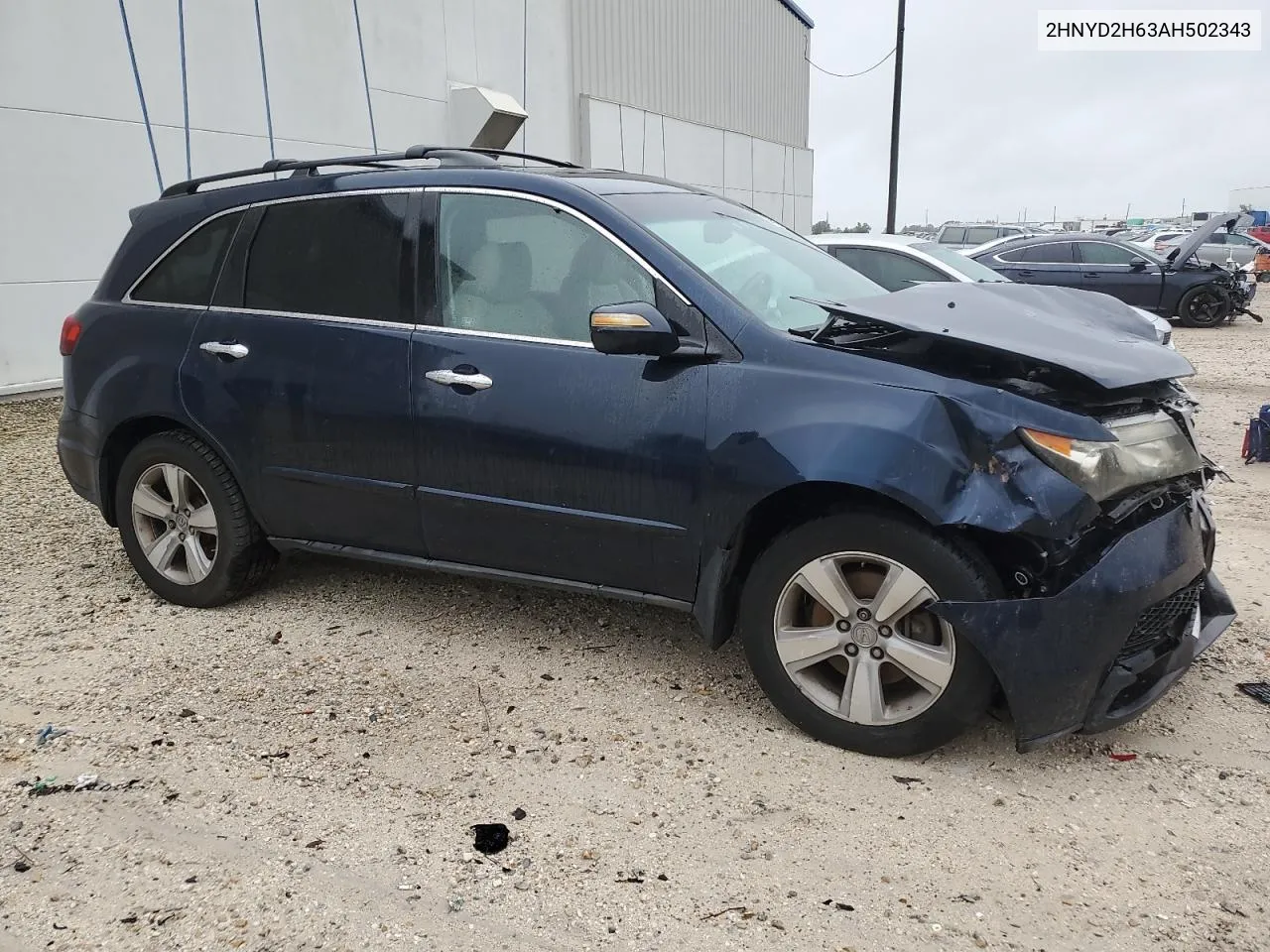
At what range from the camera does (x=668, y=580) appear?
3379 millimetres

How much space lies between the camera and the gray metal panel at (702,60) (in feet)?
58.3

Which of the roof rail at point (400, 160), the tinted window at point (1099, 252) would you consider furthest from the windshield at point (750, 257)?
the tinted window at point (1099, 252)

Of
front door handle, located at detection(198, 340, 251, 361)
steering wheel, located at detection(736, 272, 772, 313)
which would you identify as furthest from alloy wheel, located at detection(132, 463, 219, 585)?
steering wheel, located at detection(736, 272, 772, 313)

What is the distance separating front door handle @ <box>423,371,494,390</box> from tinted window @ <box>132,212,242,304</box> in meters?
1.28

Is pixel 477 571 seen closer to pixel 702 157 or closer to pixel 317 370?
pixel 317 370

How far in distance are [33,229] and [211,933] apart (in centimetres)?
863

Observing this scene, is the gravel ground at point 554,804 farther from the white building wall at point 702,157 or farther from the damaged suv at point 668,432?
the white building wall at point 702,157

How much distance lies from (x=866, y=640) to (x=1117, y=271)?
15191 mm

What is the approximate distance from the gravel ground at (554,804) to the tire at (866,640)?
13 centimetres

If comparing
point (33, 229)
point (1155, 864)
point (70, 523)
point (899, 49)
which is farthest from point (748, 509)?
point (899, 49)

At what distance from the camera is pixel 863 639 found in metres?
3.04

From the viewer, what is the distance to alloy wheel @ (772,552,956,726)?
2967 millimetres

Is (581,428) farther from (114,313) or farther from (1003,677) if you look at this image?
(114,313)

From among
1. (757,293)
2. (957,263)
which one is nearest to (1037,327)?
(757,293)
